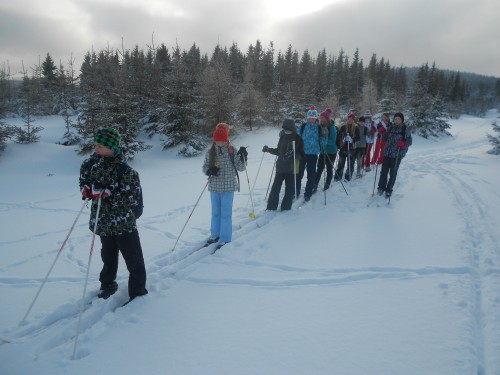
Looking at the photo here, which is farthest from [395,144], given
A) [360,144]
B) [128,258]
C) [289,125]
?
[128,258]

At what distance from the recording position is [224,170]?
550 centimetres

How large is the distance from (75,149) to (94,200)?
1869 cm

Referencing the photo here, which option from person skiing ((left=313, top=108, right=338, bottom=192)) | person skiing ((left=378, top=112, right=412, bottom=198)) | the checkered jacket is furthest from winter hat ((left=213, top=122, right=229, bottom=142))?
person skiing ((left=378, top=112, right=412, bottom=198))

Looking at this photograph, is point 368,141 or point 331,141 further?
point 368,141

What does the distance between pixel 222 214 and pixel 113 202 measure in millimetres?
2267

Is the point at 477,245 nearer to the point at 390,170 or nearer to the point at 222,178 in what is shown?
the point at 390,170

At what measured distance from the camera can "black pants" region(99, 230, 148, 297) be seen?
388 cm

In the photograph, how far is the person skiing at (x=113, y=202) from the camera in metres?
3.57

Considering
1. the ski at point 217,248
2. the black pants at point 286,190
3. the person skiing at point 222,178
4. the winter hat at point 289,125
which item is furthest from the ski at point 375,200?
the ski at point 217,248

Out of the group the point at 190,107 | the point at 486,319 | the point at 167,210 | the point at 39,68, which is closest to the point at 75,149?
the point at 190,107

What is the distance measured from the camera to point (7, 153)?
1766 centimetres

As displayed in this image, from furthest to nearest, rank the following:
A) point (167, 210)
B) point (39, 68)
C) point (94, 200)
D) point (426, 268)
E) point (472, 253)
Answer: point (39, 68)
point (167, 210)
point (472, 253)
point (426, 268)
point (94, 200)

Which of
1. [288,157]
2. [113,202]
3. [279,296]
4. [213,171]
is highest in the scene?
[288,157]

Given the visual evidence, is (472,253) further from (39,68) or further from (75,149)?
(39,68)
